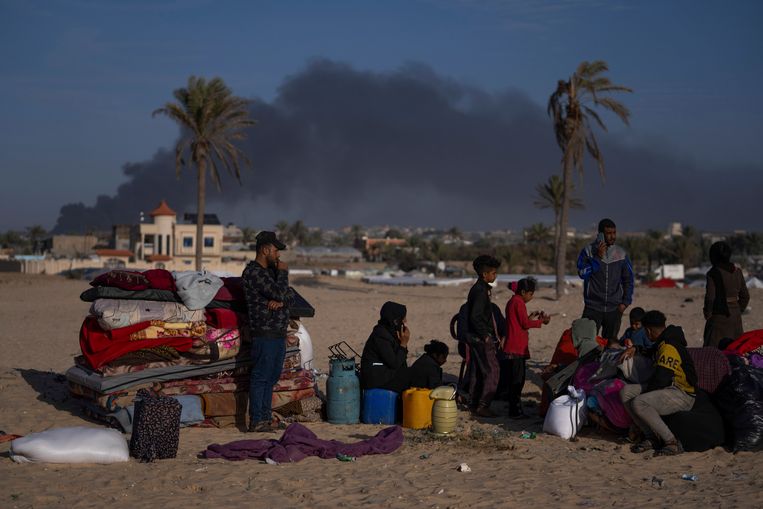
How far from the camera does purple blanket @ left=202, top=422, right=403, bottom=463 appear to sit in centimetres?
743

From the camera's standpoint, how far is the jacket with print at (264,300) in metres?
8.73

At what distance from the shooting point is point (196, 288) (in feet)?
30.3

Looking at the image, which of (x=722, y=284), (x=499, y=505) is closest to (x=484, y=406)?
(x=722, y=284)

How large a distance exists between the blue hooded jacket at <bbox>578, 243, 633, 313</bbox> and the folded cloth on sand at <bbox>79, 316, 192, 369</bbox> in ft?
15.6

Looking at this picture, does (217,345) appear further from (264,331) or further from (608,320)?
(608,320)

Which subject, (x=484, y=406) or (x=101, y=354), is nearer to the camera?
(x=101, y=354)

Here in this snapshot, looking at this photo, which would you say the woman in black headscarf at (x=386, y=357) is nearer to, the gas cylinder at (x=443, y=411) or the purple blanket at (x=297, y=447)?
the gas cylinder at (x=443, y=411)

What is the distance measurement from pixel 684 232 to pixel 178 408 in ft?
310

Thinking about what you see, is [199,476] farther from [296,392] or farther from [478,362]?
[478,362]

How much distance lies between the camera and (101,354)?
8.86m

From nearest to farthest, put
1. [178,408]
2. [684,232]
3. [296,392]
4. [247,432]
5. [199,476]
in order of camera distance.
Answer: [199,476] < [178,408] < [247,432] < [296,392] < [684,232]

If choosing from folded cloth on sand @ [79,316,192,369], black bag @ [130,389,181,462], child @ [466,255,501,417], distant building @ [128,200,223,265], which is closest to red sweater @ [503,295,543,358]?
child @ [466,255,501,417]

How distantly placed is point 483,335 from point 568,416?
1476mm

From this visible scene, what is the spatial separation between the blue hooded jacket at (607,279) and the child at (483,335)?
1373mm
